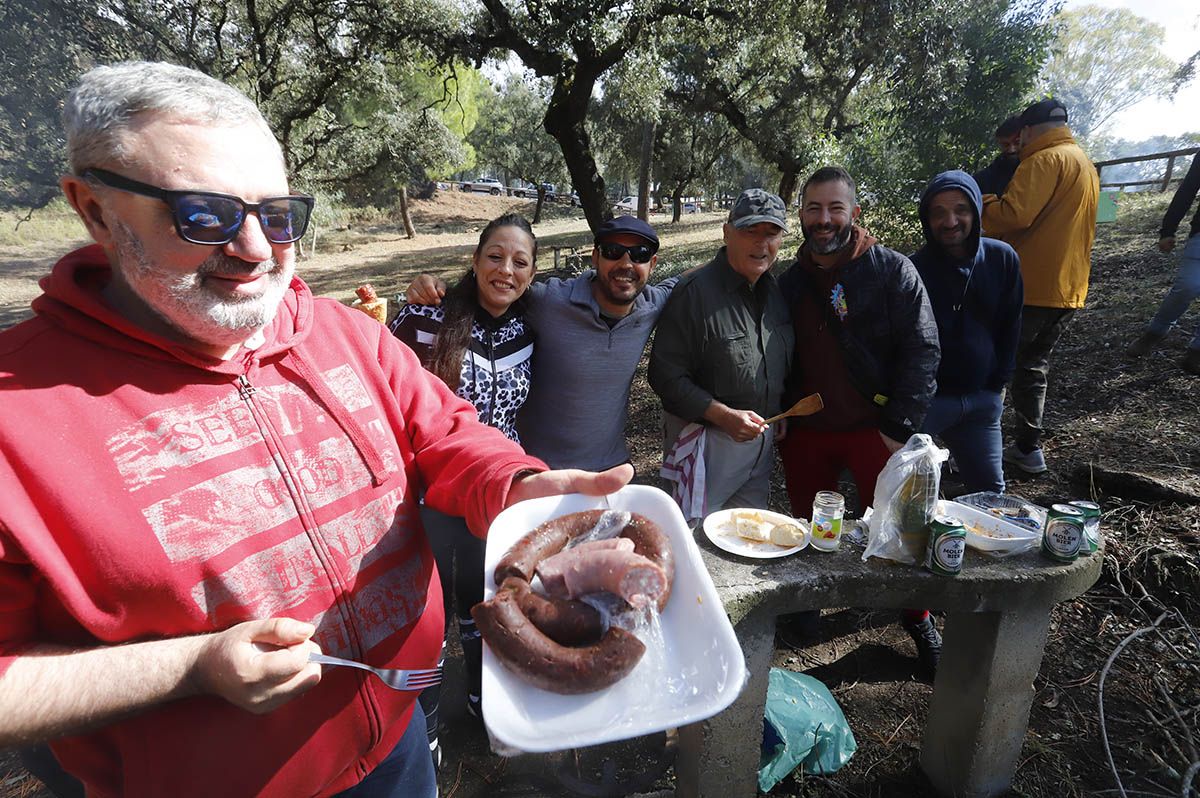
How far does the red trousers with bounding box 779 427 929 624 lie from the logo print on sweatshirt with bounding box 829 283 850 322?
0.67 meters

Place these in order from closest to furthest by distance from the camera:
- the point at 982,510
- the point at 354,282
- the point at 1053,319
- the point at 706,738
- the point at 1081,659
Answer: the point at 706,738 < the point at 982,510 < the point at 1081,659 < the point at 1053,319 < the point at 354,282

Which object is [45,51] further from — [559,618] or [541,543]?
[559,618]

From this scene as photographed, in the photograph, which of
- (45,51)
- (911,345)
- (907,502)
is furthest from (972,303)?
(45,51)

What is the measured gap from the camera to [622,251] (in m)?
2.81

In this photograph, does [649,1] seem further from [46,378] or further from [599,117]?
[599,117]

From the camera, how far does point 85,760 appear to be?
1.23 metres

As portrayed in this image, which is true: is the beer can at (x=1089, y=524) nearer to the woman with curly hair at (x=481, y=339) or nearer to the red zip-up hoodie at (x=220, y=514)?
the red zip-up hoodie at (x=220, y=514)

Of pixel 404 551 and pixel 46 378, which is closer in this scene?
pixel 46 378

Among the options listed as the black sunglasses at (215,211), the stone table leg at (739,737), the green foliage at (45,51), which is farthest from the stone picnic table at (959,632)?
the green foliage at (45,51)

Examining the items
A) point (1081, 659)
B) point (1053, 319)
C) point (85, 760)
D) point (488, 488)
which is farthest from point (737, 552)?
point (1053, 319)

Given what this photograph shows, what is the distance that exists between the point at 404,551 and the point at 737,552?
1.25m

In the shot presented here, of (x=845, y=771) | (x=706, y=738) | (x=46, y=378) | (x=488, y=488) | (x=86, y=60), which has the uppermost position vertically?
(x=86, y=60)

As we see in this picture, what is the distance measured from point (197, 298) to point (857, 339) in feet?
9.18

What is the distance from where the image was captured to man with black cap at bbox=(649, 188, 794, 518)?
2.90 meters
